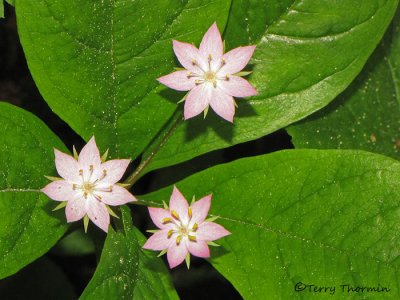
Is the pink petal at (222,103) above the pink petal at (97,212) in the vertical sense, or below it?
above

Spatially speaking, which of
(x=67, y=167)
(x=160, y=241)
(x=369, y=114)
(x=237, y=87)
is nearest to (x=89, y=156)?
(x=67, y=167)

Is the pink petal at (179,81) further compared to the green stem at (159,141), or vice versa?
the green stem at (159,141)

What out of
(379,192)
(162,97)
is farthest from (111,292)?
(379,192)

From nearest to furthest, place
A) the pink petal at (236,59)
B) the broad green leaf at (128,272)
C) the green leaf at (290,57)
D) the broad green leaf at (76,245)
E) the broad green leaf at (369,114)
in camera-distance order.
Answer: the broad green leaf at (128,272) → the pink petal at (236,59) → the green leaf at (290,57) → the broad green leaf at (369,114) → the broad green leaf at (76,245)

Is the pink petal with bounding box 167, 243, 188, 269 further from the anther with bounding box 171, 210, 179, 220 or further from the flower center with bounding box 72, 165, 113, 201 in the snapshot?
the flower center with bounding box 72, 165, 113, 201

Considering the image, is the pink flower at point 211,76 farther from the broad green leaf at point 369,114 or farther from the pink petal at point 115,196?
the broad green leaf at point 369,114

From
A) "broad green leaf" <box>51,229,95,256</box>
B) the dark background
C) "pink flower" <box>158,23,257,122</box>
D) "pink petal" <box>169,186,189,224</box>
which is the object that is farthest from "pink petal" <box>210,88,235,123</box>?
"broad green leaf" <box>51,229,95,256</box>

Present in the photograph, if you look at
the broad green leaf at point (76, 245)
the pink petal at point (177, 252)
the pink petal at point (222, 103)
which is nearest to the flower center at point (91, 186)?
the pink petal at point (177, 252)
